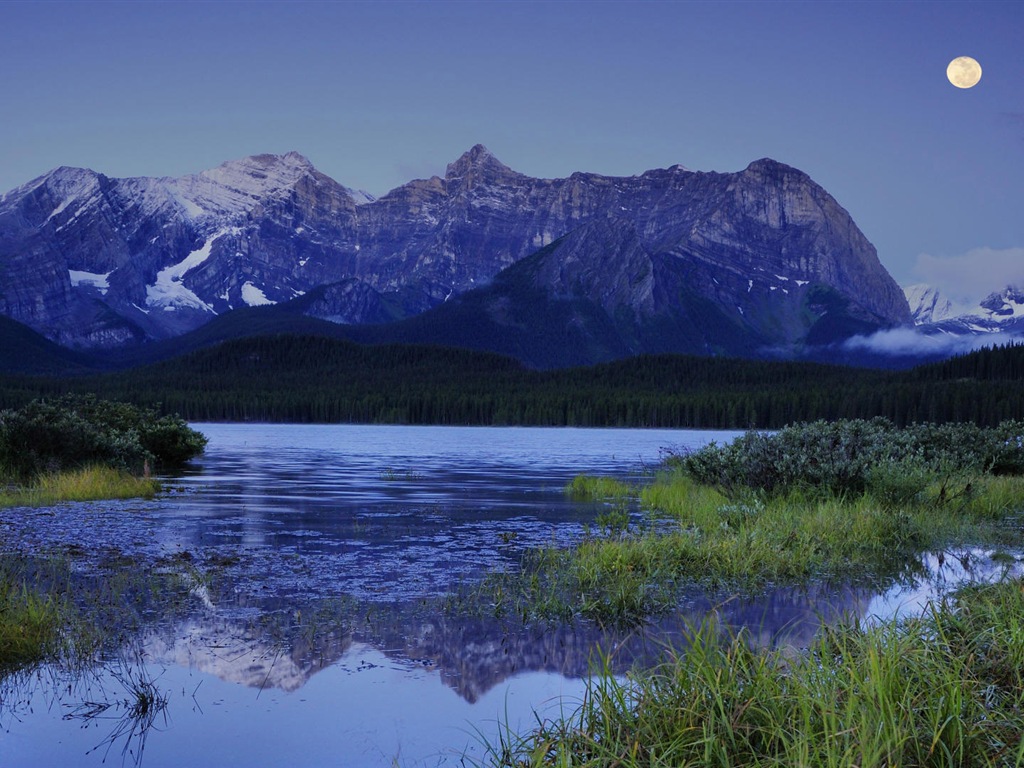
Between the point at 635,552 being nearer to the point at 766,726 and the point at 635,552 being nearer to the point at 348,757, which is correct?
the point at 348,757

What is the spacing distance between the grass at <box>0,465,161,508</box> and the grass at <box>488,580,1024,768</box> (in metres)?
25.6

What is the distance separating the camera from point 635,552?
1902 centimetres

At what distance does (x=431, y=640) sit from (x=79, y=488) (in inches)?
902

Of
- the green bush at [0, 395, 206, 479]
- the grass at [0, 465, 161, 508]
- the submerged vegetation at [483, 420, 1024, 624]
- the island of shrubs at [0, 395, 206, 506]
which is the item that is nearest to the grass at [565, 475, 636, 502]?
the submerged vegetation at [483, 420, 1024, 624]

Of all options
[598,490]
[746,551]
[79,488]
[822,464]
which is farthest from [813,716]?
[598,490]

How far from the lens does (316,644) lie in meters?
13.3

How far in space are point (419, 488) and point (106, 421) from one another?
63.8 feet

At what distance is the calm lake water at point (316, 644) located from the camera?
32.8ft

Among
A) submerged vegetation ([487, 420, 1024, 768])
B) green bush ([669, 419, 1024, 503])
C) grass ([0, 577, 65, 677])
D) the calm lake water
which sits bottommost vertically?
the calm lake water

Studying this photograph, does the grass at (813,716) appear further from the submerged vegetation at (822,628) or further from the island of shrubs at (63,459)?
the island of shrubs at (63,459)

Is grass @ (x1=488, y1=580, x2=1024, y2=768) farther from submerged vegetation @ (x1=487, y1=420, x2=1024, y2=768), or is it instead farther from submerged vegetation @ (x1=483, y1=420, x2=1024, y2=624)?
submerged vegetation @ (x1=483, y1=420, x2=1024, y2=624)

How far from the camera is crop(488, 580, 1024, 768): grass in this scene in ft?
21.8

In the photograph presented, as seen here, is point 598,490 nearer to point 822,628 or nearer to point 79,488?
point 79,488

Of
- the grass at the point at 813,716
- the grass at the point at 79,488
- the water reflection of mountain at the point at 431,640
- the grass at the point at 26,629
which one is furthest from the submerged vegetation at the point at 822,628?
the grass at the point at 79,488
